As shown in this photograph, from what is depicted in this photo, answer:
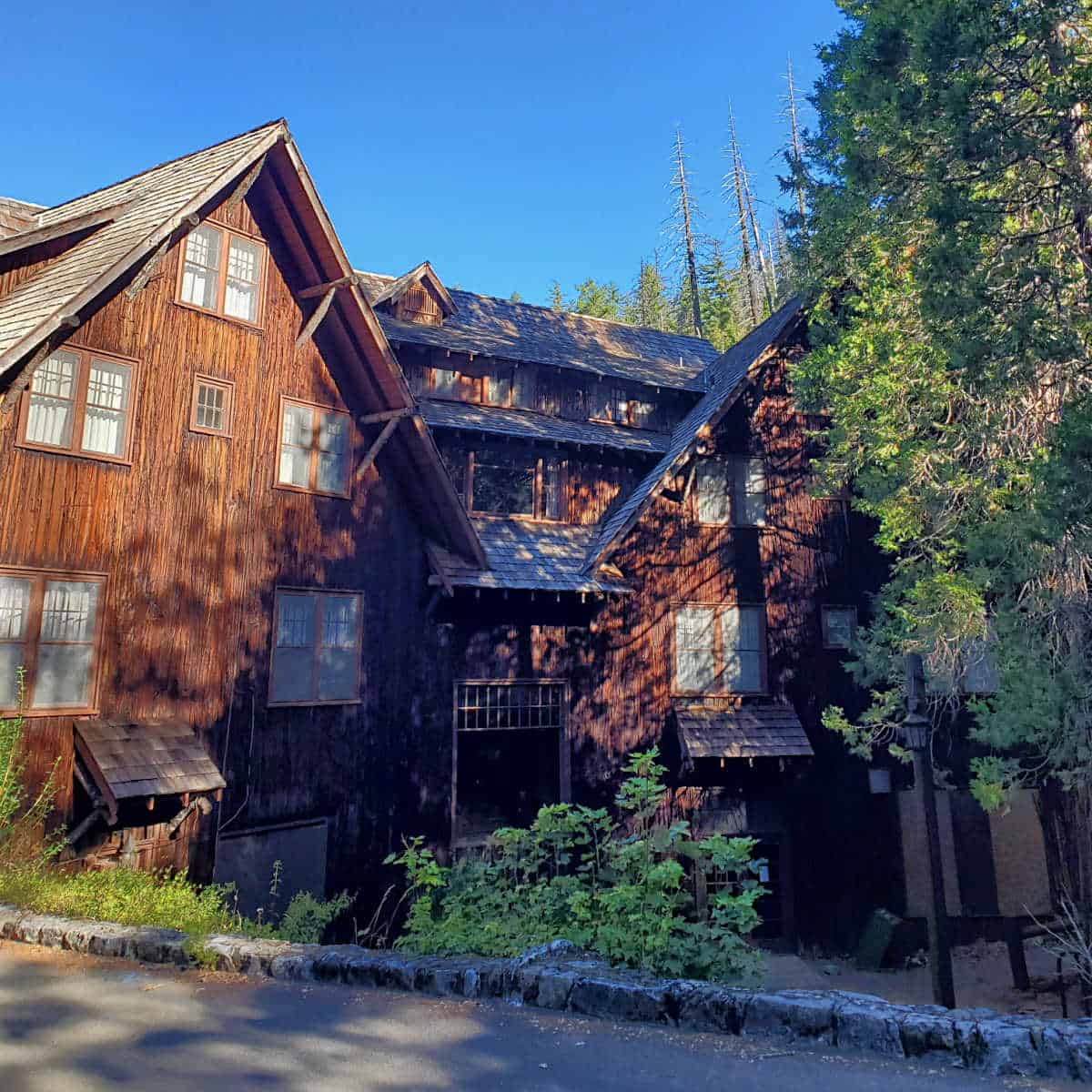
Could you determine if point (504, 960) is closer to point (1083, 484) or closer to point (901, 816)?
point (1083, 484)

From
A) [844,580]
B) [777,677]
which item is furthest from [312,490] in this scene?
[844,580]

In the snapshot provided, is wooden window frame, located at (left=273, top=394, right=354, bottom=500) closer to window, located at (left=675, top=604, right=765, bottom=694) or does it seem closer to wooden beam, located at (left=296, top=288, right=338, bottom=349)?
wooden beam, located at (left=296, top=288, right=338, bottom=349)

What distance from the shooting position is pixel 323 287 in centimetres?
1464

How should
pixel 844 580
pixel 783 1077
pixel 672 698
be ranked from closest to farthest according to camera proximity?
pixel 783 1077, pixel 672 698, pixel 844 580

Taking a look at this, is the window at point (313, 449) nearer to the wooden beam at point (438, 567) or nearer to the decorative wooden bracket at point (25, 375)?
the wooden beam at point (438, 567)

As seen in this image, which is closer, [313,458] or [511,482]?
[313,458]

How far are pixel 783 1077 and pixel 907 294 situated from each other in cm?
1316

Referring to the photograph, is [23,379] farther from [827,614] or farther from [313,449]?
[827,614]

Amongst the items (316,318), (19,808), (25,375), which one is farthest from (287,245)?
(19,808)

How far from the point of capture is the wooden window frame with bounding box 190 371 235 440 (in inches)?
524

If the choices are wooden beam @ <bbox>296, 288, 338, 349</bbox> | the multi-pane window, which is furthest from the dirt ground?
wooden beam @ <bbox>296, 288, 338, 349</bbox>

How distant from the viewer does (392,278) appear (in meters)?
21.5

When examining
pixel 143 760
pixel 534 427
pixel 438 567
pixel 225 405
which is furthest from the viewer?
pixel 534 427

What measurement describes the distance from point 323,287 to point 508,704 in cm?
853
